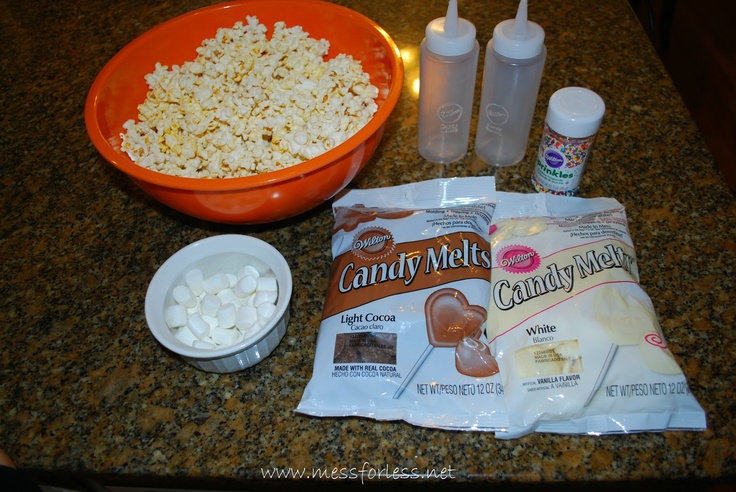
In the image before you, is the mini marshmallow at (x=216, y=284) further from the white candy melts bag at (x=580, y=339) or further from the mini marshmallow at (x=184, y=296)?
the white candy melts bag at (x=580, y=339)

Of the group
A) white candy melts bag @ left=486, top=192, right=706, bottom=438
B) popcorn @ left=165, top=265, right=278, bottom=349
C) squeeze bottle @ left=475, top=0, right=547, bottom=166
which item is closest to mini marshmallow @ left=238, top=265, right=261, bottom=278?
popcorn @ left=165, top=265, right=278, bottom=349

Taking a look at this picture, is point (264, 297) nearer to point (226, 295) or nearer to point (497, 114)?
point (226, 295)

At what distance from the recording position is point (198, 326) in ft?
2.27

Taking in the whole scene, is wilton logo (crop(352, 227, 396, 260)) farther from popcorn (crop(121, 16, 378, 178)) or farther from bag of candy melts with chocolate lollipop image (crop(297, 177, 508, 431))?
popcorn (crop(121, 16, 378, 178))

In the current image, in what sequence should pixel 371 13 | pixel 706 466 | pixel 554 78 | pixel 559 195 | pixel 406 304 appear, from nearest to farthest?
pixel 706 466
pixel 406 304
pixel 559 195
pixel 554 78
pixel 371 13

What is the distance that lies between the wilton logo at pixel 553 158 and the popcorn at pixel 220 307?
459 mm

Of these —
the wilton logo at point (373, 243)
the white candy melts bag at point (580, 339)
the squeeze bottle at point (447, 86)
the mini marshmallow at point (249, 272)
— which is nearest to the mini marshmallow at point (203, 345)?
the mini marshmallow at point (249, 272)

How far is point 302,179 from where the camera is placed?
729 mm

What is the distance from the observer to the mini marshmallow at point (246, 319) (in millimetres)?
701

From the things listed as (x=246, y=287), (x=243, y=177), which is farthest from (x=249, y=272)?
(x=243, y=177)

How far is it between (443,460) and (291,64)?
2.20ft

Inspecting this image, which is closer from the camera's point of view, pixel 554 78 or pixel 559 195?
pixel 559 195

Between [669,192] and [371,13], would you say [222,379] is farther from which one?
[371,13]

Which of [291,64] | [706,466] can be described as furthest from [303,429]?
[291,64]
